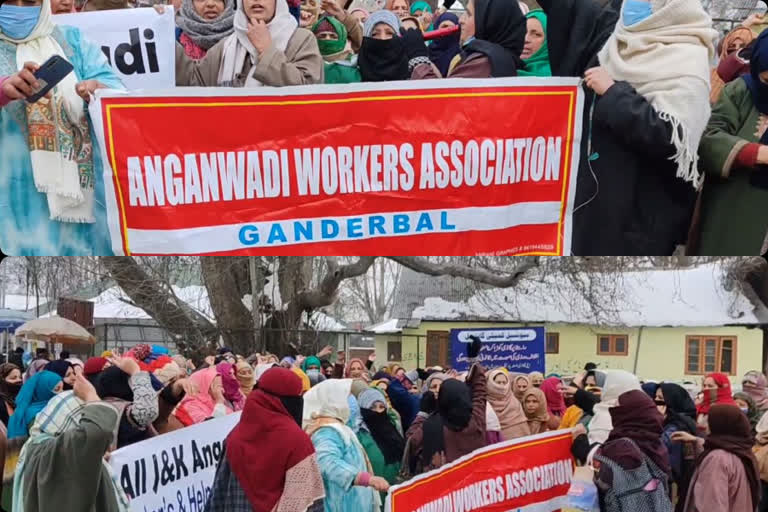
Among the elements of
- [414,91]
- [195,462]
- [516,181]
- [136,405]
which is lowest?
[195,462]

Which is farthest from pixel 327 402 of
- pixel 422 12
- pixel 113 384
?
pixel 422 12

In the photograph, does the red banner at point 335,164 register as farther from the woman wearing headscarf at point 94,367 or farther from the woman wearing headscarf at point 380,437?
the woman wearing headscarf at point 380,437

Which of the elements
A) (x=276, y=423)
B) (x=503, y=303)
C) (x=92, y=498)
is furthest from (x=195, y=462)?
(x=503, y=303)

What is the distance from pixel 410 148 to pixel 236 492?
1.94 metres

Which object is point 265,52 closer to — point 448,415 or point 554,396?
point 448,415

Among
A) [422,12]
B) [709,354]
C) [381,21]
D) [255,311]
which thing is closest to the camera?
[381,21]

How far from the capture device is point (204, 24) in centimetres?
548

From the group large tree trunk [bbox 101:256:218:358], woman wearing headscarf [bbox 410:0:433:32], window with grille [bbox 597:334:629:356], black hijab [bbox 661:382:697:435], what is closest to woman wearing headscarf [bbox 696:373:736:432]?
black hijab [bbox 661:382:697:435]

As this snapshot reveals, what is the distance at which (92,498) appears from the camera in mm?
4535

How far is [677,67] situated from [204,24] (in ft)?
8.13

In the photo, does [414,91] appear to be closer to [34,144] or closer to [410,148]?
[410,148]

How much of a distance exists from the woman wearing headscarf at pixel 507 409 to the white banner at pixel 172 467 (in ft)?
9.14

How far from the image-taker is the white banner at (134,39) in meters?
5.47

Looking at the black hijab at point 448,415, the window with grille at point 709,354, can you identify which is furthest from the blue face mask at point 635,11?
the window with grille at point 709,354
